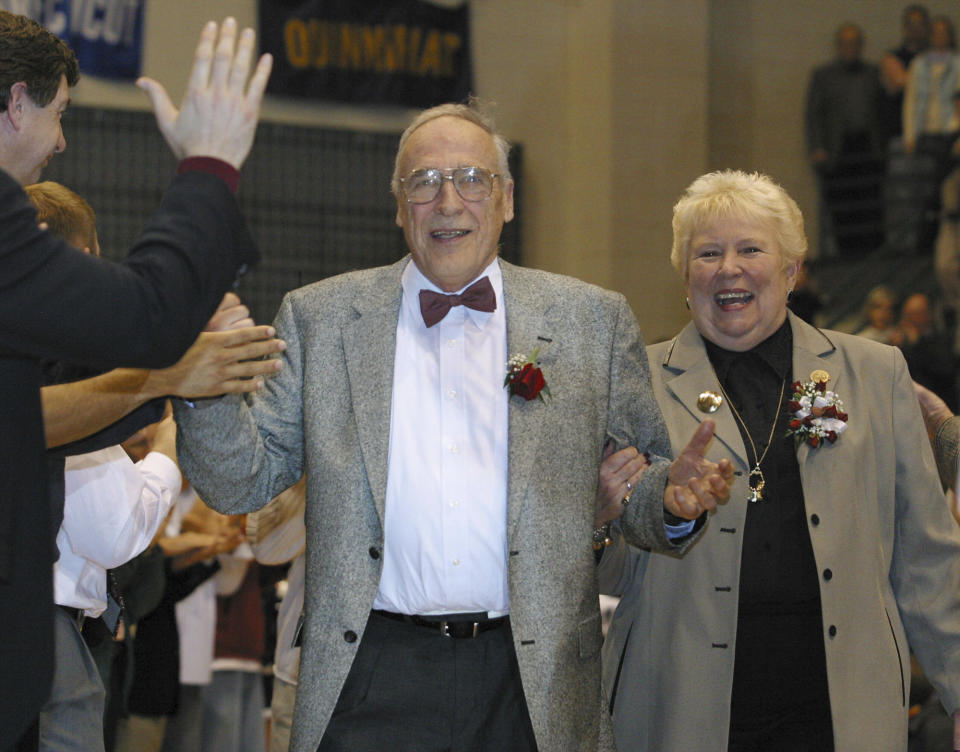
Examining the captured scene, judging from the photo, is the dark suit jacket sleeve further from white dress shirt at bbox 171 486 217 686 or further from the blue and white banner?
the blue and white banner

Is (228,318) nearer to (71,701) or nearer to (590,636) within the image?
(71,701)

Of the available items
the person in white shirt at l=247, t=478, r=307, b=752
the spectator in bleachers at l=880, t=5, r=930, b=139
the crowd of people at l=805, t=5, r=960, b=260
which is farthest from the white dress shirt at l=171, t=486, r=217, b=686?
the spectator in bleachers at l=880, t=5, r=930, b=139

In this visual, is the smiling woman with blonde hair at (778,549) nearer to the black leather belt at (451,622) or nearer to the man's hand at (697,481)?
the man's hand at (697,481)

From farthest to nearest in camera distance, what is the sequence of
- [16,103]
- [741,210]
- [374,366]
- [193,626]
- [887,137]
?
[887,137]
[193,626]
[741,210]
[374,366]
[16,103]

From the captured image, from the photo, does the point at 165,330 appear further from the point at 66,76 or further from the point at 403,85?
the point at 403,85

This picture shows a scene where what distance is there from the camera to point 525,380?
2.78 m

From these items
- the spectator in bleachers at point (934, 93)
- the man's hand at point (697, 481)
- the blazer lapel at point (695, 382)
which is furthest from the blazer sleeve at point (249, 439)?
the spectator in bleachers at point (934, 93)

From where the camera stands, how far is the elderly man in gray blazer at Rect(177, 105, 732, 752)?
266 centimetres

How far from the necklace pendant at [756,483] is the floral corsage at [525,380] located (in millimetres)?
789

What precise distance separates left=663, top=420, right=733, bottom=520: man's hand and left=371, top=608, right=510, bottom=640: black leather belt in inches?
19.9

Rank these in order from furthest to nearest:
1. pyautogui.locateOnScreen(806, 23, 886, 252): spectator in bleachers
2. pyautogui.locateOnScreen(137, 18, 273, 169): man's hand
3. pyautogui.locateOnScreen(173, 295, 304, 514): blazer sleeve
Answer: pyautogui.locateOnScreen(806, 23, 886, 252): spectator in bleachers
pyautogui.locateOnScreen(173, 295, 304, 514): blazer sleeve
pyautogui.locateOnScreen(137, 18, 273, 169): man's hand

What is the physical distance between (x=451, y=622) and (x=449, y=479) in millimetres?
312

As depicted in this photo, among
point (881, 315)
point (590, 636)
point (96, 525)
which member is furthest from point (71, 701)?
point (881, 315)

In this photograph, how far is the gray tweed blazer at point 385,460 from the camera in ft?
8.64
